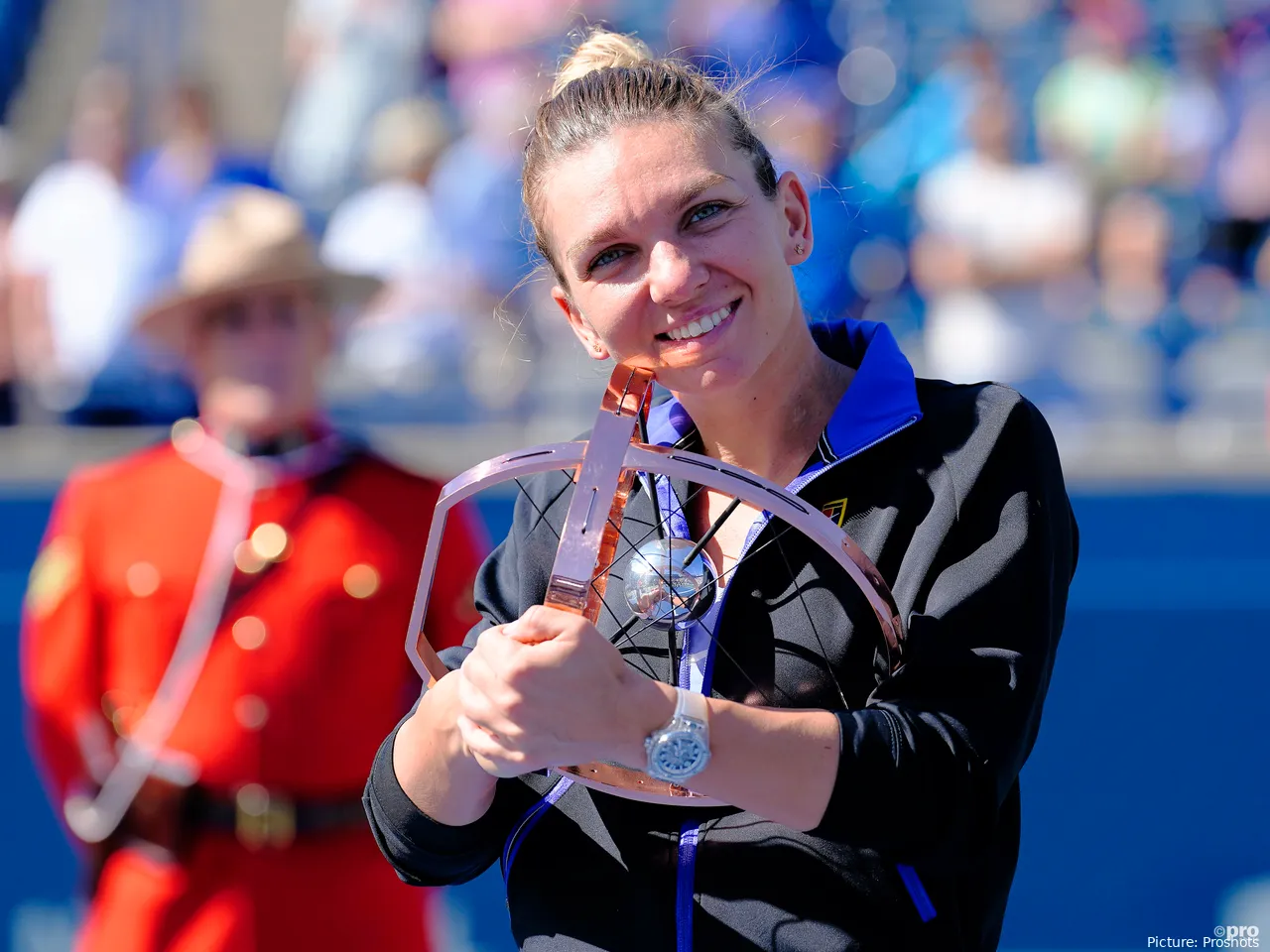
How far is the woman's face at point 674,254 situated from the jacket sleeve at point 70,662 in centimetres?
198

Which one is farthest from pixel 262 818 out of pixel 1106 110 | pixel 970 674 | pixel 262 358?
pixel 1106 110

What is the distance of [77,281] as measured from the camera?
5.44 meters

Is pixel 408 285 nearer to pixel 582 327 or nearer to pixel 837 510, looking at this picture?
pixel 582 327

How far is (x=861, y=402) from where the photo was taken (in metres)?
1.53

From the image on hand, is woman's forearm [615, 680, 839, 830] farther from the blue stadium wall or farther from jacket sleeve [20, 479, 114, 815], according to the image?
the blue stadium wall

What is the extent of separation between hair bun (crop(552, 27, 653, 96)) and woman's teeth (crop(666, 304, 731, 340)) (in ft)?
0.98

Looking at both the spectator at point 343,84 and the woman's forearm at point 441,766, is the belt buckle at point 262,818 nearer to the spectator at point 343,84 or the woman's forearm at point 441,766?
the woman's forearm at point 441,766

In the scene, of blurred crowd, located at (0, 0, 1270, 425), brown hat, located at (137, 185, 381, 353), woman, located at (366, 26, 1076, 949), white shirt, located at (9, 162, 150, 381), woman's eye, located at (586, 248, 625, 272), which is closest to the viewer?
woman, located at (366, 26, 1076, 949)

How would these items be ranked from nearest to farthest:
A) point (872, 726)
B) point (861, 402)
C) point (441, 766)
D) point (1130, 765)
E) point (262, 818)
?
point (872, 726) → point (441, 766) → point (861, 402) → point (262, 818) → point (1130, 765)

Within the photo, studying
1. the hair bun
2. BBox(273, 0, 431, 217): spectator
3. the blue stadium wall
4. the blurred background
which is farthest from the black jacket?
BBox(273, 0, 431, 217): spectator

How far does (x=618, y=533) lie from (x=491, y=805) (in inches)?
12.1

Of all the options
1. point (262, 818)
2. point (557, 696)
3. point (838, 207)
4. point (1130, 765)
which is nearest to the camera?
point (557, 696)

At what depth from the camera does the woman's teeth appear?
146 cm

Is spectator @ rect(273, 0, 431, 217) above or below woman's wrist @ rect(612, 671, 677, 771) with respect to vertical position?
above
